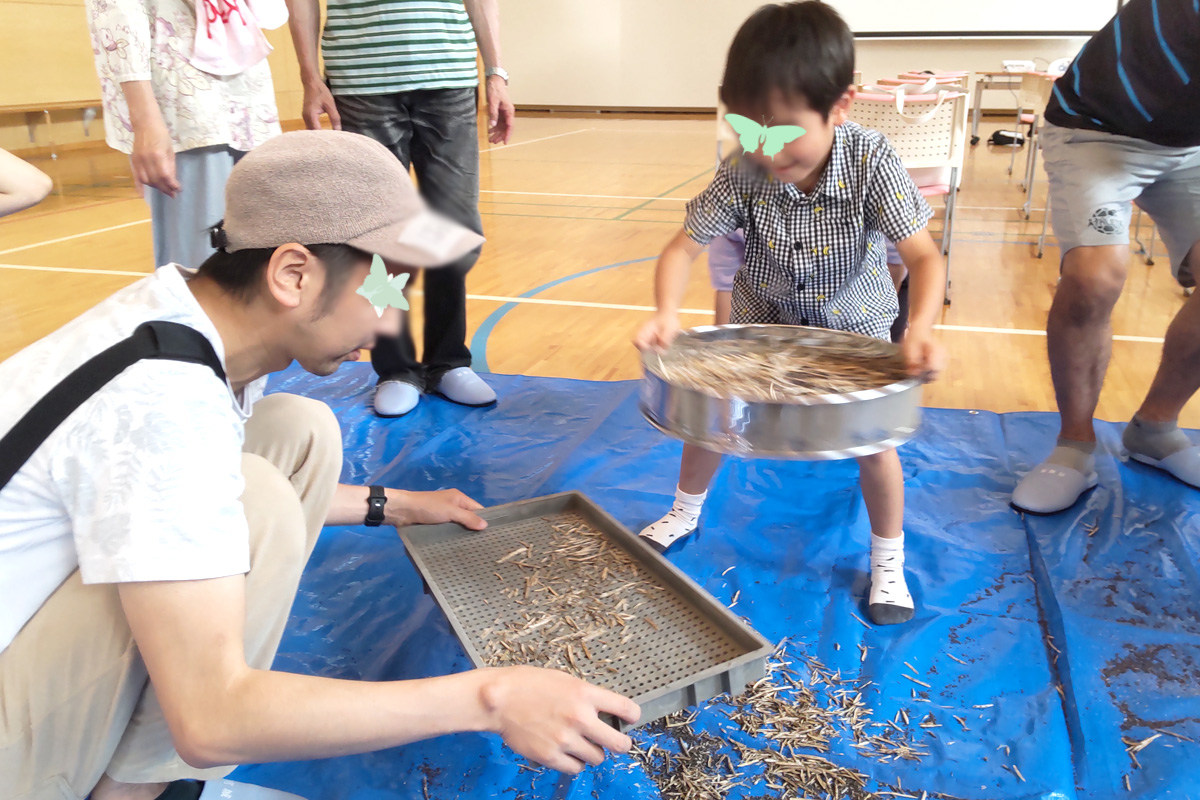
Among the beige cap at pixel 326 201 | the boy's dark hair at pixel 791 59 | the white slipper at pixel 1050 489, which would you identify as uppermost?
the boy's dark hair at pixel 791 59

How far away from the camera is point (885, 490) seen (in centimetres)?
161

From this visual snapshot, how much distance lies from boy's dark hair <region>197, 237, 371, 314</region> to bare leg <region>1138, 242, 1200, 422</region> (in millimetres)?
1913

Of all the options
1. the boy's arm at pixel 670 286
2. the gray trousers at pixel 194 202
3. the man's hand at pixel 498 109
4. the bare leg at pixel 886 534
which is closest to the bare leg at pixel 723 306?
the boy's arm at pixel 670 286

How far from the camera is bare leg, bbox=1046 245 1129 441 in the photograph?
6.09 feet

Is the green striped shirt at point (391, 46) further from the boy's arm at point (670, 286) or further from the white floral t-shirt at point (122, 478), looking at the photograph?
the white floral t-shirt at point (122, 478)

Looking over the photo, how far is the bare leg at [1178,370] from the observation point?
1.96 metres

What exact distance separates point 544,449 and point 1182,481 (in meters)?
1.51

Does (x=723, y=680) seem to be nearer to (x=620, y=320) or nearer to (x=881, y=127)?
(x=620, y=320)

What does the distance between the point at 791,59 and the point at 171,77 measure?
139cm

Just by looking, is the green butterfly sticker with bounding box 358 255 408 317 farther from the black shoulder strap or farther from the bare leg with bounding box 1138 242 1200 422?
the bare leg with bounding box 1138 242 1200 422

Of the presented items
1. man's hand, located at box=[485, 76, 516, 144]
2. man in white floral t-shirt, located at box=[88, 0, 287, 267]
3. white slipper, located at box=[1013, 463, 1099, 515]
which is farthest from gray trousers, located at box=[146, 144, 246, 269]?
white slipper, located at box=[1013, 463, 1099, 515]

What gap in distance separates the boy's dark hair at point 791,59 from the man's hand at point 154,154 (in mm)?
1225

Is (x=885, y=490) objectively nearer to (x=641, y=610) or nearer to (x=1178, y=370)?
(x=641, y=610)

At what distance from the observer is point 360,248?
3.01ft
